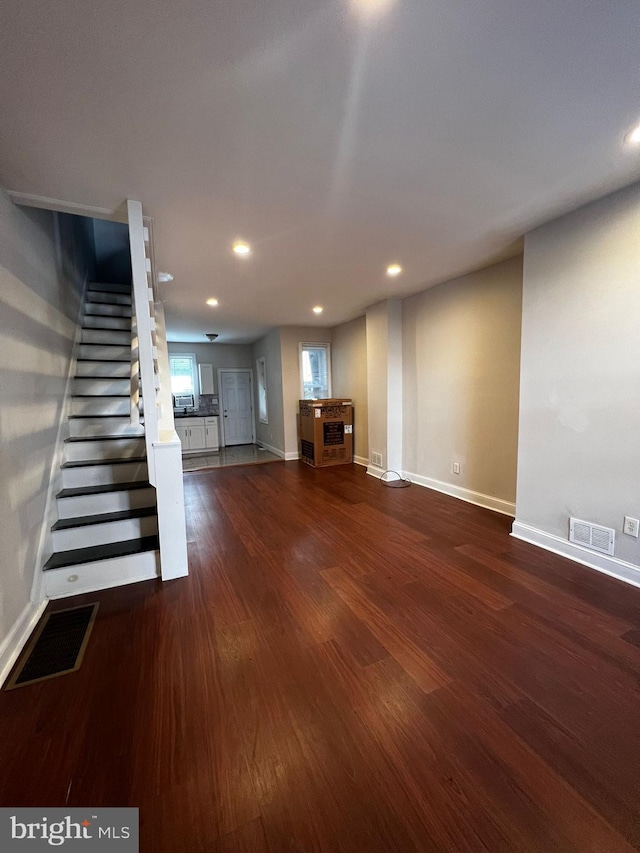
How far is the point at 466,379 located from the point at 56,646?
383cm

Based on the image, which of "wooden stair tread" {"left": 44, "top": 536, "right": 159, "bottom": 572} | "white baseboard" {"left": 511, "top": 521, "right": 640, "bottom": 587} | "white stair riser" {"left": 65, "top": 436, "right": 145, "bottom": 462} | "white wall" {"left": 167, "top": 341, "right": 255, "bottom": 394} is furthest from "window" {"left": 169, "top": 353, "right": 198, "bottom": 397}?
"white baseboard" {"left": 511, "top": 521, "right": 640, "bottom": 587}

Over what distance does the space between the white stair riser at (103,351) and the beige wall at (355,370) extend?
337 cm

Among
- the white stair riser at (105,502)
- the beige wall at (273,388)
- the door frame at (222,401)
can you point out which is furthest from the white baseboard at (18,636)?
the door frame at (222,401)

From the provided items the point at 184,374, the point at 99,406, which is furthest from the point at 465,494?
the point at 184,374

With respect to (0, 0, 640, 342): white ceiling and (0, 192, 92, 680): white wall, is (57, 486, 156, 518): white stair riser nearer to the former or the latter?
(0, 192, 92, 680): white wall

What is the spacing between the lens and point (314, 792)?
1.03 m

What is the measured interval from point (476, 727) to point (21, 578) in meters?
2.24

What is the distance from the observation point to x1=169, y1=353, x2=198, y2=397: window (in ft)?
24.8

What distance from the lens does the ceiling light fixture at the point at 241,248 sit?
2.61 metres

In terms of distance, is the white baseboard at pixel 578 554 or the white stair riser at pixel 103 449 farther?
the white stair riser at pixel 103 449

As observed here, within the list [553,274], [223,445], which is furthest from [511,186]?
[223,445]

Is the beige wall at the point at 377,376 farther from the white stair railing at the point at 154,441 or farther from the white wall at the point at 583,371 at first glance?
the white stair railing at the point at 154,441

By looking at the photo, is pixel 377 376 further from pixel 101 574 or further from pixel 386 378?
pixel 101 574

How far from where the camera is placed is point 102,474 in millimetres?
2604
